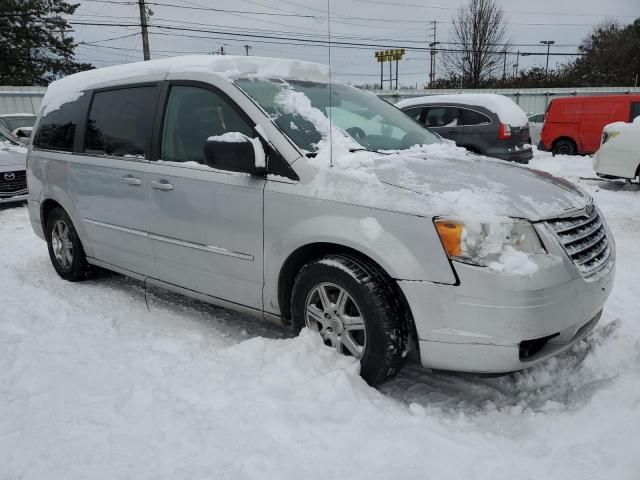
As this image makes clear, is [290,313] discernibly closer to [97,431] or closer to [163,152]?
[97,431]

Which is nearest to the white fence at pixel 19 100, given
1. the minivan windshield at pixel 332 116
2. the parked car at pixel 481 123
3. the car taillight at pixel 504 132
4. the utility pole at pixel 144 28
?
the utility pole at pixel 144 28

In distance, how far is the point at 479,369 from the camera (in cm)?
256

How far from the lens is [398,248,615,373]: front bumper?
2.42 m

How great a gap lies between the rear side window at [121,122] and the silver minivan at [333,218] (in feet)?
0.05

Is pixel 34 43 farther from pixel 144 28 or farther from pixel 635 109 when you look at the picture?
pixel 635 109

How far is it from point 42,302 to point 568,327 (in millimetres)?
3800

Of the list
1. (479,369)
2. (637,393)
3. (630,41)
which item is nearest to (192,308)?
(479,369)

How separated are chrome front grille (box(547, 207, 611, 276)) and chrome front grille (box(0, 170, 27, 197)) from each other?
8.92 metres

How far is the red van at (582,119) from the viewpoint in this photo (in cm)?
1333

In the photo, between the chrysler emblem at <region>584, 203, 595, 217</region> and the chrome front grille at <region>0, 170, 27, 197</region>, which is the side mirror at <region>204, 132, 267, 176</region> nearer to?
the chrysler emblem at <region>584, 203, 595, 217</region>

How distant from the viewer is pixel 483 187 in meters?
2.76

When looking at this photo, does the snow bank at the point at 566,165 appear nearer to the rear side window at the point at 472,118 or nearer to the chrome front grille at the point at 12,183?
the rear side window at the point at 472,118

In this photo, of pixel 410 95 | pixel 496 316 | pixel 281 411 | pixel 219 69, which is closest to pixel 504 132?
pixel 219 69

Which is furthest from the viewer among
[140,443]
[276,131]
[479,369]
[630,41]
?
[630,41]
